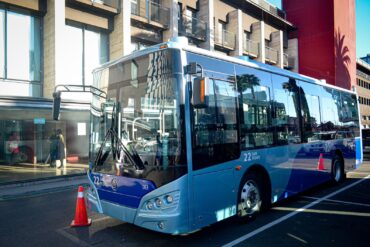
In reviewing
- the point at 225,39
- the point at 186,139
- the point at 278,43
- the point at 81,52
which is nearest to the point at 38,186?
the point at 81,52

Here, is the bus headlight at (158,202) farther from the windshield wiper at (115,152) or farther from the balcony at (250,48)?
the balcony at (250,48)

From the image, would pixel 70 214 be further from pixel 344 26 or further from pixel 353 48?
pixel 353 48

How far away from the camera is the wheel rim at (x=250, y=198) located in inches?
219

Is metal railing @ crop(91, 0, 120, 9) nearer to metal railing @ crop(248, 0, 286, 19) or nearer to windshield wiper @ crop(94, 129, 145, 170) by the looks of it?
windshield wiper @ crop(94, 129, 145, 170)

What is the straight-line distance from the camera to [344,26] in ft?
103

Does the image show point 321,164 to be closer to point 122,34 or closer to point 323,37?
point 122,34

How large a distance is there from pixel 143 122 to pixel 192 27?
1727 centimetres

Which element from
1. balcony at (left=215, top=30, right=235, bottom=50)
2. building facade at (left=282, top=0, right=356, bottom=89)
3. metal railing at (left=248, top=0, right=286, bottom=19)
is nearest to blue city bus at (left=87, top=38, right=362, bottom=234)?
balcony at (left=215, top=30, right=235, bottom=50)

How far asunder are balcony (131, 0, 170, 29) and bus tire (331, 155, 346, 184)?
12.6m

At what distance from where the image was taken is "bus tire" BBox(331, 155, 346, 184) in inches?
354

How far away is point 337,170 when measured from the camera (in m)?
9.34

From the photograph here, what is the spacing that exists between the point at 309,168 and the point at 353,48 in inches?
1266

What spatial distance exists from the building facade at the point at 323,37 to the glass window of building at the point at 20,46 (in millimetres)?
25072

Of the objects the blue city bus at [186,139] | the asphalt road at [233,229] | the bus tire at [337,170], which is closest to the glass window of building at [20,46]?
the asphalt road at [233,229]
